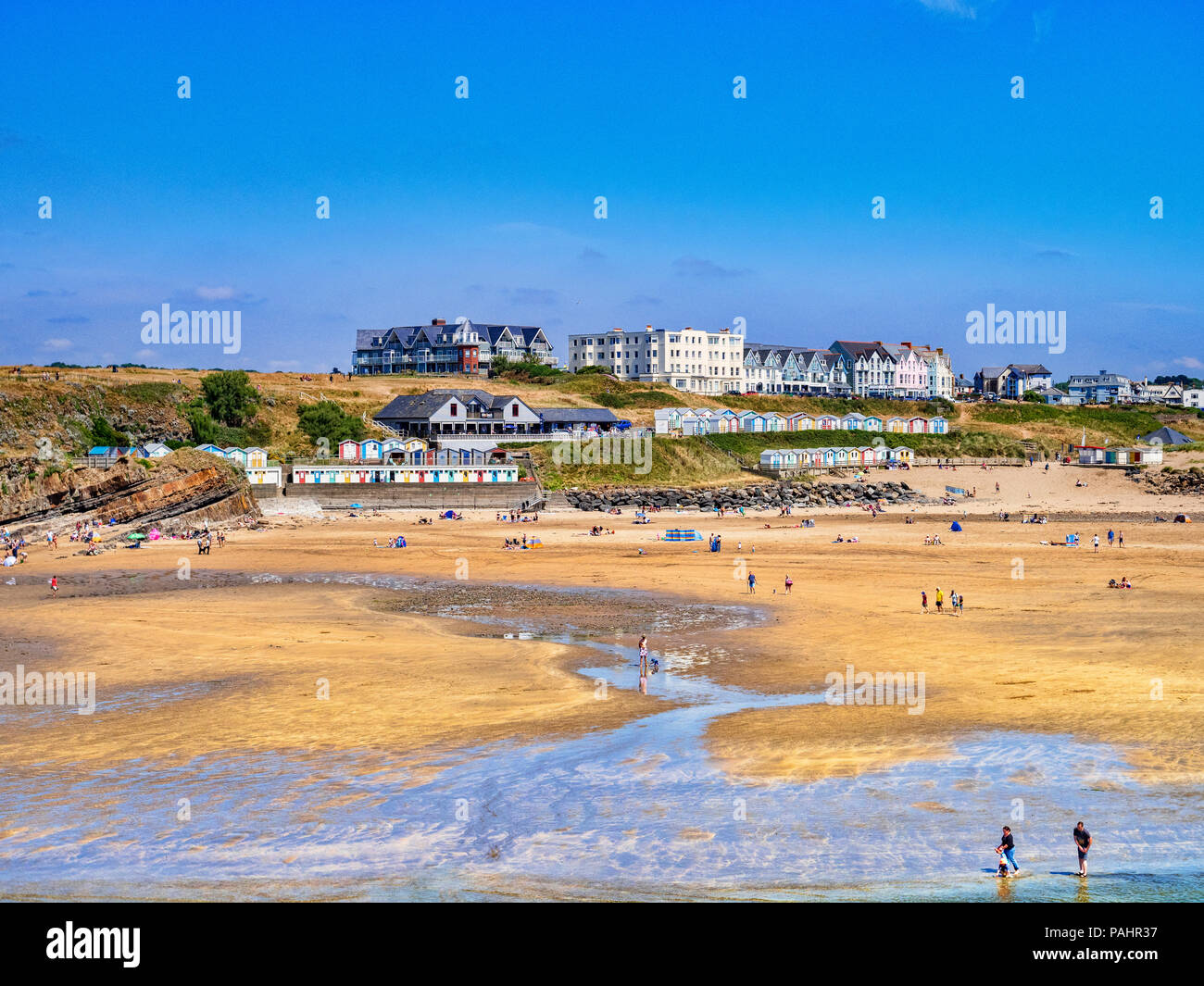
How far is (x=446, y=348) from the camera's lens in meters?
143

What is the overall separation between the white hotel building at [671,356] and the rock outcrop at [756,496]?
5630cm

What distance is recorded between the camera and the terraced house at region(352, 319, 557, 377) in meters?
142

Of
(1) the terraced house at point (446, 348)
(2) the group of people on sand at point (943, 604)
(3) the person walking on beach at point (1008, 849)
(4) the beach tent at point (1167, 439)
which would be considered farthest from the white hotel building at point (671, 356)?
(3) the person walking on beach at point (1008, 849)

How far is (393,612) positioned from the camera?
112 feet

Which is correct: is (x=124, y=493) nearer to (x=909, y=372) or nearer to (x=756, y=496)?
(x=756, y=496)

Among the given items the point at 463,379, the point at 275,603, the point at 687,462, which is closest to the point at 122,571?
the point at 275,603

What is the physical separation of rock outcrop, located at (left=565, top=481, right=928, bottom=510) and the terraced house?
63.2m

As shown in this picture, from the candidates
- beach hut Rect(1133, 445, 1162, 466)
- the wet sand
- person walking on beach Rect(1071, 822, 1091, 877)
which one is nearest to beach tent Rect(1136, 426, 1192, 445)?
beach hut Rect(1133, 445, 1162, 466)

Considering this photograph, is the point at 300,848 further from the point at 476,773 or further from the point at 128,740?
the point at 128,740

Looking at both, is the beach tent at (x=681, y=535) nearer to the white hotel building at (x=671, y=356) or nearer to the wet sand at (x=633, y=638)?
the wet sand at (x=633, y=638)

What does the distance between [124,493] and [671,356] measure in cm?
9015

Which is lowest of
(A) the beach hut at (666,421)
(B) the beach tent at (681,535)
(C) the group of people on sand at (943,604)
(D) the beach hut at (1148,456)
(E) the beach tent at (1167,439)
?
(C) the group of people on sand at (943,604)

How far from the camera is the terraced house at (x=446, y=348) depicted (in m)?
142

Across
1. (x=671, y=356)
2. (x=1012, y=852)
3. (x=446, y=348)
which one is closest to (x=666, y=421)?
(x=671, y=356)
